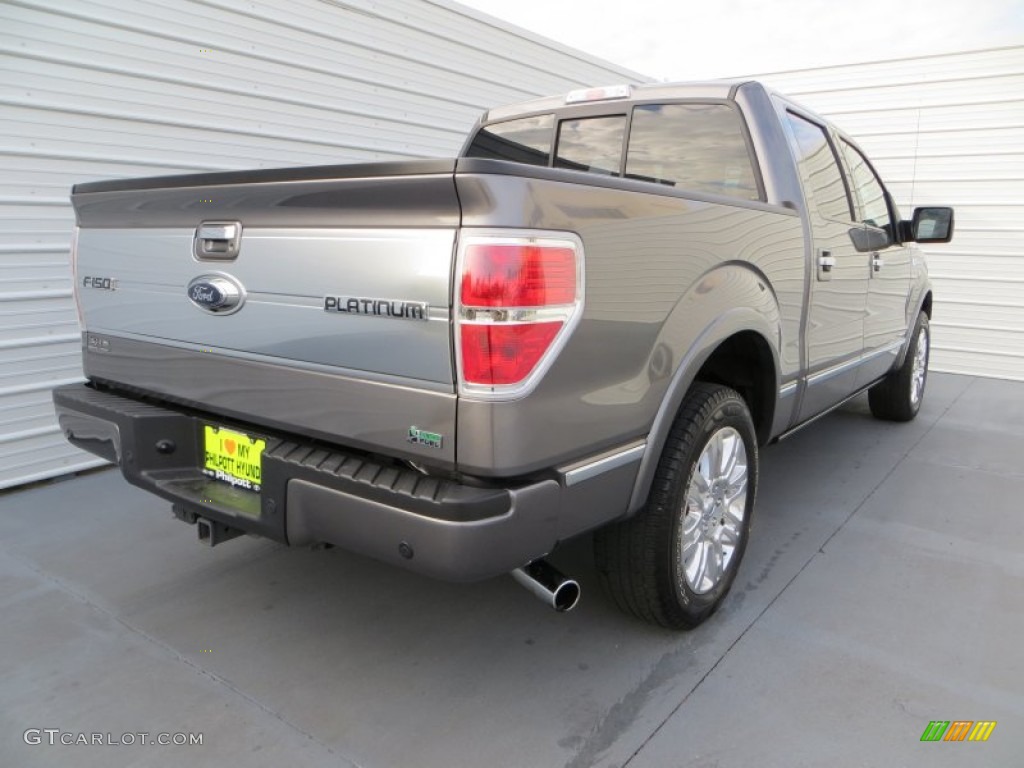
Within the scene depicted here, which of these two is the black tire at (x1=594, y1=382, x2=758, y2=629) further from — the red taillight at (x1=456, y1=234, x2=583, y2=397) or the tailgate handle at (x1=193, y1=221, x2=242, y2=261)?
the tailgate handle at (x1=193, y1=221, x2=242, y2=261)

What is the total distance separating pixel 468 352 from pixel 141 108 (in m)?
3.60

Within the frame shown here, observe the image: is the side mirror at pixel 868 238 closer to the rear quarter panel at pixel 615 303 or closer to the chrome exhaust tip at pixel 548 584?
the rear quarter panel at pixel 615 303

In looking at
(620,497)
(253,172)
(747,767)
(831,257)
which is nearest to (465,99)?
(831,257)

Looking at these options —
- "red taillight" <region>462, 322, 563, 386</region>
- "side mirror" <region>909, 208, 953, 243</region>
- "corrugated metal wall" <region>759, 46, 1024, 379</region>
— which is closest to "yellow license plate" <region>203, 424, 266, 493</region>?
"red taillight" <region>462, 322, 563, 386</region>

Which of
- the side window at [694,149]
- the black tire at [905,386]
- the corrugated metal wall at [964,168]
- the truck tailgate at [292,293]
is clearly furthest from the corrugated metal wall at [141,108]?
the corrugated metal wall at [964,168]

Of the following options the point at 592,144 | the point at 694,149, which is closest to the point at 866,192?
the point at 694,149

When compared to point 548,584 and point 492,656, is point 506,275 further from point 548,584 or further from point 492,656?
point 492,656

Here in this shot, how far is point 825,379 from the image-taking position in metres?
3.56

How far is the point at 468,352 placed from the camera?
5.63ft

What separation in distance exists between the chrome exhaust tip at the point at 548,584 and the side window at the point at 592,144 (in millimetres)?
1942

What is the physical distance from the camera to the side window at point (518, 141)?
373 centimetres

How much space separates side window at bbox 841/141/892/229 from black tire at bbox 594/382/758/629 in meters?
2.07

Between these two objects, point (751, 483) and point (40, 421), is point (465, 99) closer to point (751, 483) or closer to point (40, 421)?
point (40, 421)

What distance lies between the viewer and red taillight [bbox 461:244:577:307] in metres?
1.69
